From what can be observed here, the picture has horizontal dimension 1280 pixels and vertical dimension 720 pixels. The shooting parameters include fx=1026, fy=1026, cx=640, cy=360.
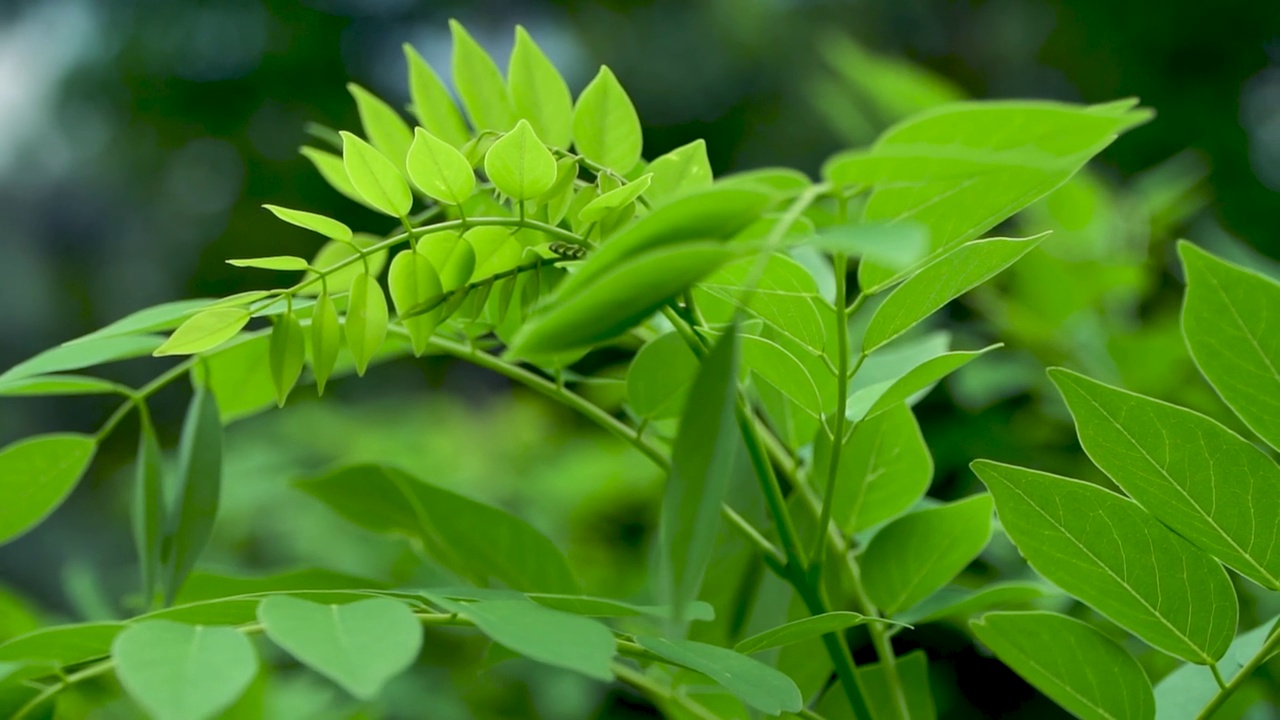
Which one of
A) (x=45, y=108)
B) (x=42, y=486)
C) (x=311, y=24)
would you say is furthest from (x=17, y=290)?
(x=42, y=486)

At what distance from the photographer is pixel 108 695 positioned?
Answer: 463mm

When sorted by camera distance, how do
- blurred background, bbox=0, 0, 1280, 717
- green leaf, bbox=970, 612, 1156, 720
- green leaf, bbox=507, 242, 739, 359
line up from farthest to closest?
blurred background, bbox=0, 0, 1280, 717
green leaf, bbox=970, 612, 1156, 720
green leaf, bbox=507, 242, 739, 359

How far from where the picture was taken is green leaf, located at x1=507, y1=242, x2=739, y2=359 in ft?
0.49

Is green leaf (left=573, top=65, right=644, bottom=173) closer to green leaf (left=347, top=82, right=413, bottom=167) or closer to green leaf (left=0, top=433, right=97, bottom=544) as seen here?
green leaf (left=347, top=82, right=413, bottom=167)

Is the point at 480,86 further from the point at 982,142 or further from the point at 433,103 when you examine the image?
the point at 982,142

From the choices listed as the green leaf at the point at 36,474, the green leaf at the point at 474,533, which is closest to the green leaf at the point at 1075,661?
the green leaf at the point at 474,533

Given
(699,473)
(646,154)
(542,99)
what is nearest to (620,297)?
(699,473)

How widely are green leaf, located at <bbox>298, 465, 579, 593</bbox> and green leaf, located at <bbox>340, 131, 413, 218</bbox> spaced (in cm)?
11

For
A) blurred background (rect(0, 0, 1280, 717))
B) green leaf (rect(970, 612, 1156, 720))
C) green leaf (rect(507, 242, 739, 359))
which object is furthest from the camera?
blurred background (rect(0, 0, 1280, 717))

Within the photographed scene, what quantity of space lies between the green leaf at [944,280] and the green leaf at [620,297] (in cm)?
8

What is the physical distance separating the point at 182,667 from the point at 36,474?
0.54 feet

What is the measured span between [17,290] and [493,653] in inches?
96.0

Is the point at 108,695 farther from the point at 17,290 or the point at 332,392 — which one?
the point at 17,290

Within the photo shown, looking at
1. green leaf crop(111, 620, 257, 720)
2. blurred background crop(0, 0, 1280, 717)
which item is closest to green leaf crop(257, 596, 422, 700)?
green leaf crop(111, 620, 257, 720)
